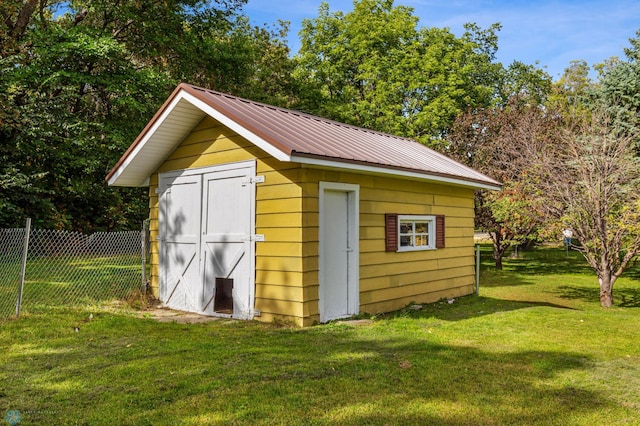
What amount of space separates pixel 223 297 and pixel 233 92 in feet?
49.4

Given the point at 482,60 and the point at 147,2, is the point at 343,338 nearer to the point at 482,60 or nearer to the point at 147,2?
the point at 147,2

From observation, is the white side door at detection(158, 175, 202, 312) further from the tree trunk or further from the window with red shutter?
the tree trunk

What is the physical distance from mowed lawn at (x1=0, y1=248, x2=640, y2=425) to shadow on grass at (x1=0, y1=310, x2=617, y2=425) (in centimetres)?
2

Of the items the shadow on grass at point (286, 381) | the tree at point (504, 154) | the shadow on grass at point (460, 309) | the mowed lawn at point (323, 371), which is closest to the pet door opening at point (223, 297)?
the mowed lawn at point (323, 371)

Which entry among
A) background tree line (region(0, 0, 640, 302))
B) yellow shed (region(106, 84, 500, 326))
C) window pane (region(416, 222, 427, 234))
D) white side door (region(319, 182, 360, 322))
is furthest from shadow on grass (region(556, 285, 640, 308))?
white side door (region(319, 182, 360, 322))

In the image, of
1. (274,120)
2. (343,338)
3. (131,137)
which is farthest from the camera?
(131,137)

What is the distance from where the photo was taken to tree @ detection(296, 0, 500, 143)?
26062 mm

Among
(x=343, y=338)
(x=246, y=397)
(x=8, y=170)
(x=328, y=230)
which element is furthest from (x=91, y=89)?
(x=246, y=397)

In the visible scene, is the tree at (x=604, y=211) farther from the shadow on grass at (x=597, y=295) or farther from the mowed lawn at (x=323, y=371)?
the mowed lawn at (x=323, y=371)

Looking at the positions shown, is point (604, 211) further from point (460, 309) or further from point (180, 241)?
point (180, 241)

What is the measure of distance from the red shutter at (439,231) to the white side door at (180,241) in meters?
4.98

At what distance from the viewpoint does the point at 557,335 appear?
6.92 metres

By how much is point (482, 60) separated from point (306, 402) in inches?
1285

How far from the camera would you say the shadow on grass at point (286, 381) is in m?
3.80
